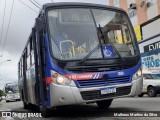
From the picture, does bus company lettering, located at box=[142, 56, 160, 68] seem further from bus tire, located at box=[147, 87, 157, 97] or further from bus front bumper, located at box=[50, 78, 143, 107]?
bus front bumper, located at box=[50, 78, 143, 107]

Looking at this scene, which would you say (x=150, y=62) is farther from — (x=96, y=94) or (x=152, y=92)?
(x=96, y=94)

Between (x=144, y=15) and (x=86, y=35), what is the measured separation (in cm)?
3097

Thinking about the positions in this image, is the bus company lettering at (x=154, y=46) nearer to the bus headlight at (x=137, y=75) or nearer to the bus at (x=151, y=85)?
the bus at (x=151, y=85)

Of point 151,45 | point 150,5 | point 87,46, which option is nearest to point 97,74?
point 87,46

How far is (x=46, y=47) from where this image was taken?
10273 mm

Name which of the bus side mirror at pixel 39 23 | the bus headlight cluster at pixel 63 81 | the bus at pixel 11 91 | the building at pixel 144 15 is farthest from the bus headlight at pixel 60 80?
the bus at pixel 11 91

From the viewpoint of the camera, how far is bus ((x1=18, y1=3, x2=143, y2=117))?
383 inches

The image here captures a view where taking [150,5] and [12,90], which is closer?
[150,5]

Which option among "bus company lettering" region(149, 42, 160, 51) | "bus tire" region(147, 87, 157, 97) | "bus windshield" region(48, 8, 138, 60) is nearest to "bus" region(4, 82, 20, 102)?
"bus company lettering" region(149, 42, 160, 51)

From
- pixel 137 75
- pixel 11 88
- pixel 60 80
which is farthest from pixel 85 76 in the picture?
pixel 11 88

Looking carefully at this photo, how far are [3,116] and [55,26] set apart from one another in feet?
16.7

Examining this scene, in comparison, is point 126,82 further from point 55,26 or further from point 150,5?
point 150,5

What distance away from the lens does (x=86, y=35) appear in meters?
10.4

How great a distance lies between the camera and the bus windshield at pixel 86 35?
10086 millimetres
